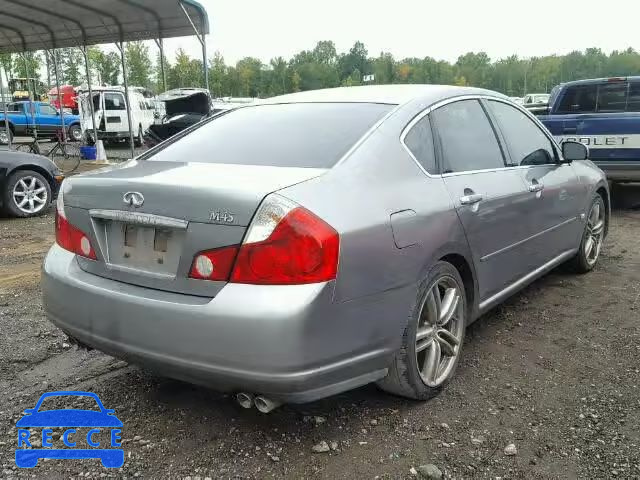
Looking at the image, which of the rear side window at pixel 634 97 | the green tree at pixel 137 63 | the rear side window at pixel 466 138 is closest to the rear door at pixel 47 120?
the rear side window at pixel 634 97

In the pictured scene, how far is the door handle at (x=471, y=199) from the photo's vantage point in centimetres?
311

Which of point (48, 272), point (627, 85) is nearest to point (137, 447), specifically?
point (48, 272)

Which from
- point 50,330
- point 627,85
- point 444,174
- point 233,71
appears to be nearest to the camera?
point 444,174

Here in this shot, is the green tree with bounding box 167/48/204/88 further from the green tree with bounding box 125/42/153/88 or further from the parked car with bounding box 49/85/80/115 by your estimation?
the parked car with bounding box 49/85/80/115

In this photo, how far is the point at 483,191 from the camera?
131 inches

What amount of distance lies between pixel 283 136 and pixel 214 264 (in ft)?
3.30

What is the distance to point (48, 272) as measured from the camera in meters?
2.88

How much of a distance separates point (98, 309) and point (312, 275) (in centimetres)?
100

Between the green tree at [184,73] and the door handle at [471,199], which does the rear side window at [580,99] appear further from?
the green tree at [184,73]

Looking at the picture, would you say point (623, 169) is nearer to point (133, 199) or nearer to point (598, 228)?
point (598, 228)

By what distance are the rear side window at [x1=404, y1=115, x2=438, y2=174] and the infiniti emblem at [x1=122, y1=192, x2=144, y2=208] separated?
50.6 inches

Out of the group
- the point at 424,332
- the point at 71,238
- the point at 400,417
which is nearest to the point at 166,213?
the point at 71,238

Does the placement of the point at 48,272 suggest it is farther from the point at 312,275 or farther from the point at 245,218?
the point at 312,275

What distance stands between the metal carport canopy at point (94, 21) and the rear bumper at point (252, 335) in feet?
29.6
